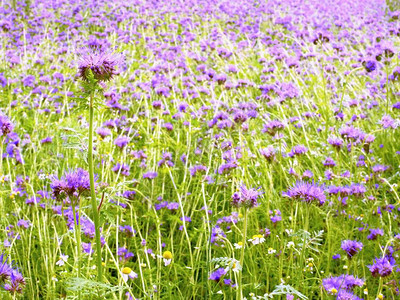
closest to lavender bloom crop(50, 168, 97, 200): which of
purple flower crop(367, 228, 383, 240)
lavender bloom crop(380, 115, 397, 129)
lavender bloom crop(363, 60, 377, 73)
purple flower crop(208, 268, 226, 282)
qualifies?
purple flower crop(208, 268, 226, 282)

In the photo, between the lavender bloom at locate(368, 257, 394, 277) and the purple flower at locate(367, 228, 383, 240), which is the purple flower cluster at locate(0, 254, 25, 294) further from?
the purple flower at locate(367, 228, 383, 240)

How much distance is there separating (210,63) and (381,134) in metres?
2.55

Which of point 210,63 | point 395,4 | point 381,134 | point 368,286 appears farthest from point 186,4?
point 368,286

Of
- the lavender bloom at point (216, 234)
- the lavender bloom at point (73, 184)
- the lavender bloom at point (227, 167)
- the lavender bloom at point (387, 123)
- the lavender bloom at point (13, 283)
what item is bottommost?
the lavender bloom at point (216, 234)

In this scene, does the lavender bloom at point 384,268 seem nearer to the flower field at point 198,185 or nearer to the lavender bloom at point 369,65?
the flower field at point 198,185

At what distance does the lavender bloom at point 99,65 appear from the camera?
3.70ft

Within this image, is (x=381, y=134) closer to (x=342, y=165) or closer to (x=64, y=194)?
(x=342, y=165)

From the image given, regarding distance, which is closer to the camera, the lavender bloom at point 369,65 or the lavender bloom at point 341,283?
the lavender bloom at point 341,283

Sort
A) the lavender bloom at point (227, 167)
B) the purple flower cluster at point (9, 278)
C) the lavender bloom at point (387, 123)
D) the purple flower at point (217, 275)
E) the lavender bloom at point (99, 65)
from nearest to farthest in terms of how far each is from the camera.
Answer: the lavender bloom at point (99, 65) < the purple flower cluster at point (9, 278) < the purple flower at point (217, 275) < the lavender bloom at point (227, 167) < the lavender bloom at point (387, 123)

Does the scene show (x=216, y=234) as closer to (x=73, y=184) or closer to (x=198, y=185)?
(x=198, y=185)

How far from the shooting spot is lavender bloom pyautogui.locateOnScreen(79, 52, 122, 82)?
1.13 meters

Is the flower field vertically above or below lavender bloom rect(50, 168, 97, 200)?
below

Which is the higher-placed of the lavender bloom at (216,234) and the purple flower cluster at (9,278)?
the purple flower cluster at (9,278)

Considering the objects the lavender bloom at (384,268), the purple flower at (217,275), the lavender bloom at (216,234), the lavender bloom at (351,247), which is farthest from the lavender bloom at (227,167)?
the lavender bloom at (384,268)
